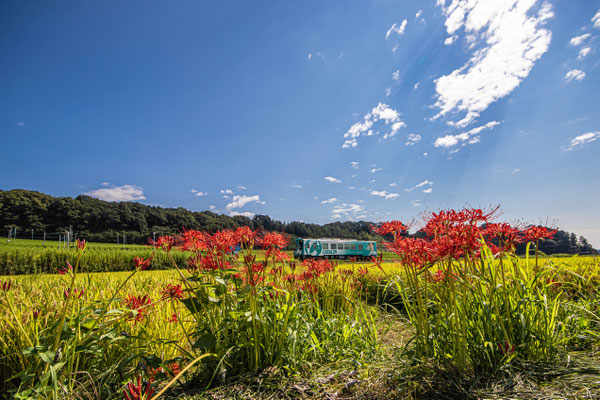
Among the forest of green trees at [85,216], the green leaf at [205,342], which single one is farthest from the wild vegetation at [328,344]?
the forest of green trees at [85,216]

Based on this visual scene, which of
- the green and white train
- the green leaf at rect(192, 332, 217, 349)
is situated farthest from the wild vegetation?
the green and white train

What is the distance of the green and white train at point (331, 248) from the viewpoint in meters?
26.7

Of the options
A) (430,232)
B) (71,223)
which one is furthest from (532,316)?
(71,223)

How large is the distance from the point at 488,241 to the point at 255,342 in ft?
6.55

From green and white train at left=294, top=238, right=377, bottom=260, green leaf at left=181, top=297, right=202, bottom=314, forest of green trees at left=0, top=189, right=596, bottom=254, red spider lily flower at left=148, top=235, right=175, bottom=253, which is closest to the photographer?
green leaf at left=181, top=297, right=202, bottom=314

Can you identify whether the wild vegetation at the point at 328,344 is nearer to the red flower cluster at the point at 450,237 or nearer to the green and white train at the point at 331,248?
the red flower cluster at the point at 450,237

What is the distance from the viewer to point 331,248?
92.0 feet

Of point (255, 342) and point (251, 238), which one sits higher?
point (251, 238)

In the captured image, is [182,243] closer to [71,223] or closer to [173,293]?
[173,293]

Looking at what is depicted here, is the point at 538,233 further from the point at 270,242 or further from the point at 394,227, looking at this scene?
the point at 270,242

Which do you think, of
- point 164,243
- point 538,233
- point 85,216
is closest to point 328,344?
point 164,243

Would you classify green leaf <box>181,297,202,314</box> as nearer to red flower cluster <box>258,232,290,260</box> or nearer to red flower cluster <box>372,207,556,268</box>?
red flower cluster <box>258,232,290,260</box>

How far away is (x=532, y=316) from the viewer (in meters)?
1.81

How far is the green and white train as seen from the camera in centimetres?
2666
